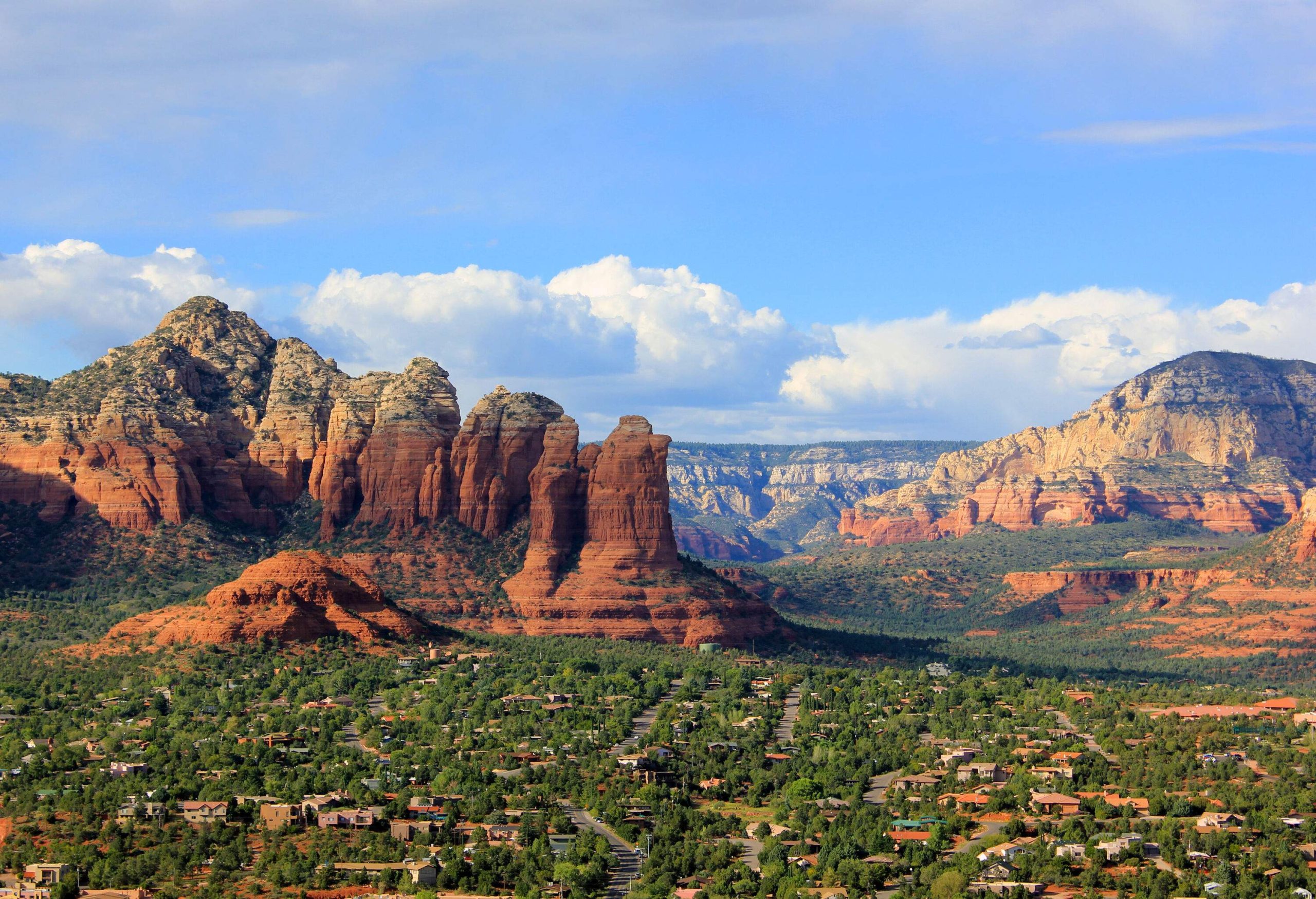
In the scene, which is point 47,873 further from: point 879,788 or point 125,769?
point 879,788

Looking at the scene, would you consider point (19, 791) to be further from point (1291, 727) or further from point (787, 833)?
point (1291, 727)

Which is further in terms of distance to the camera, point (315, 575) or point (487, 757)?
point (315, 575)

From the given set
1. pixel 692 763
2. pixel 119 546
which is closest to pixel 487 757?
pixel 692 763

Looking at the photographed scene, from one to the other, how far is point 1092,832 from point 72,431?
116539 millimetres

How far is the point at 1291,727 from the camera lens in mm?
133750

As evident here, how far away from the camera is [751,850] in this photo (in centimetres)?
10512

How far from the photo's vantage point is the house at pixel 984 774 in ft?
386

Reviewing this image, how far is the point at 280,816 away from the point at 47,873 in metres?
13.1

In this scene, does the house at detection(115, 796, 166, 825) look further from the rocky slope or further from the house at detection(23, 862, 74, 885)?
the rocky slope

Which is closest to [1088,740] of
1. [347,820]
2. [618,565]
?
[347,820]

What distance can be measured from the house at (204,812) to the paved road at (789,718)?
37.1 meters

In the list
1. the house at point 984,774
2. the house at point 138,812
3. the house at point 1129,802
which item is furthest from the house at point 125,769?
the house at point 1129,802

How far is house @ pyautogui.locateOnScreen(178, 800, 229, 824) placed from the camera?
109m

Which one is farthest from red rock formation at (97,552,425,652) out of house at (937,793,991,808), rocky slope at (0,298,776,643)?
house at (937,793,991,808)
